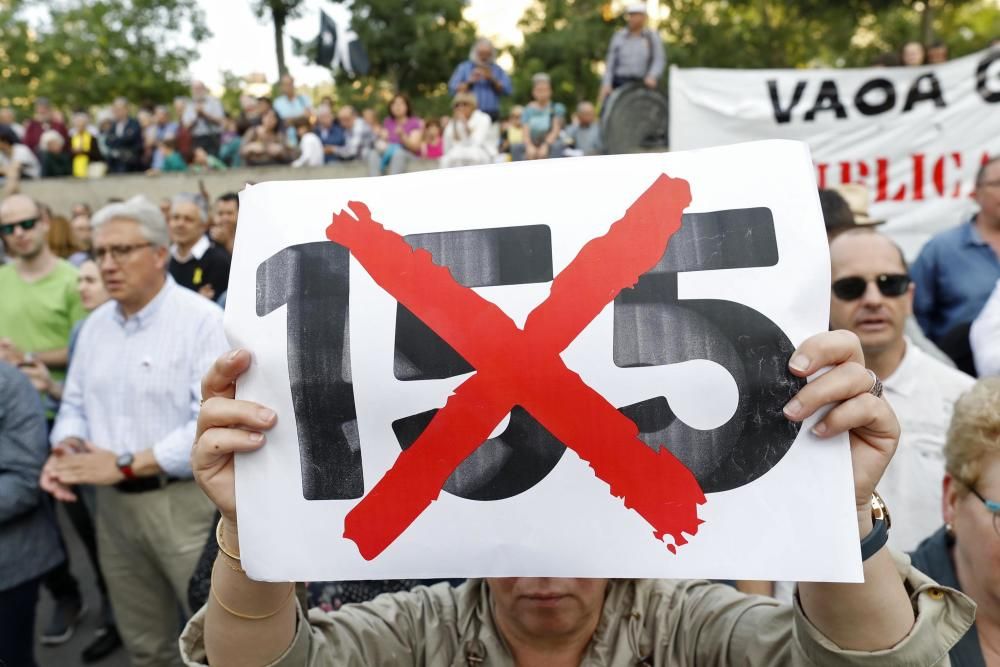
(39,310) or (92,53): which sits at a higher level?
(92,53)

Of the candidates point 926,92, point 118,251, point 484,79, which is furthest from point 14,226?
point 484,79

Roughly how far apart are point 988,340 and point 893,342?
0.52 metres

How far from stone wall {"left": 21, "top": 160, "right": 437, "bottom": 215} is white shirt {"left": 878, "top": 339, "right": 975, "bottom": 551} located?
8.75 m

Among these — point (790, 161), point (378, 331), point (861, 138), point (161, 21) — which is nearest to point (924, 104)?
point (861, 138)

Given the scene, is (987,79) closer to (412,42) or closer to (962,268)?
(962,268)

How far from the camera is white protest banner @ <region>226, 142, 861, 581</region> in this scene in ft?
3.91

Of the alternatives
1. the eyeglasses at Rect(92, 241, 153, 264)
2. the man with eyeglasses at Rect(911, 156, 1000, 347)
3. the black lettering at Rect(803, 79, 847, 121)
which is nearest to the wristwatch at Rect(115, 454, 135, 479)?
the eyeglasses at Rect(92, 241, 153, 264)

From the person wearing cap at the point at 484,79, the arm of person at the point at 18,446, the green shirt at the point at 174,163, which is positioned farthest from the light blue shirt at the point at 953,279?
the green shirt at the point at 174,163

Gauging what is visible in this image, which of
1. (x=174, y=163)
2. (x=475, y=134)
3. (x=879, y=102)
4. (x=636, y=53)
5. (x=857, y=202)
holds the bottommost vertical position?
(x=857, y=202)

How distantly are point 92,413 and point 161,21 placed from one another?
33324 millimetres

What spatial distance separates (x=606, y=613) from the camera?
1.60 m

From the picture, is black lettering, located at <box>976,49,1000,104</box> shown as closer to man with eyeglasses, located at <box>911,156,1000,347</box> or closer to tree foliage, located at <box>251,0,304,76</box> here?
man with eyeglasses, located at <box>911,156,1000,347</box>

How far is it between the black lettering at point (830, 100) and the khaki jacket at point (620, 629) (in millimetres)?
5257

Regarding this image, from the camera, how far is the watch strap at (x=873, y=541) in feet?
4.12
